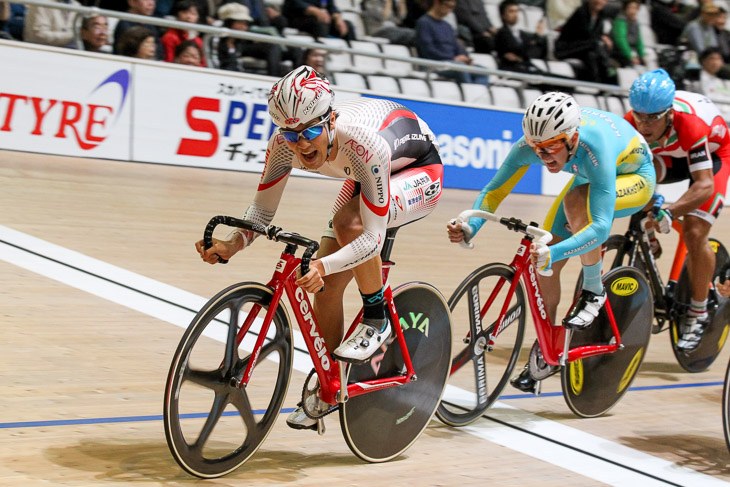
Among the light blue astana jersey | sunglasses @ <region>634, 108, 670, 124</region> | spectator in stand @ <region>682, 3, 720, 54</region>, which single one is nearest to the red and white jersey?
sunglasses @ <region>634, 108, 670, 124</region>

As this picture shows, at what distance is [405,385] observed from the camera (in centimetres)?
358

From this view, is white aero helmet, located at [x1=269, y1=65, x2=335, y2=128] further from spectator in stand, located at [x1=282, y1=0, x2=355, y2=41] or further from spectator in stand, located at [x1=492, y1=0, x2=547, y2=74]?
spectator in stand, located at [x1=492, y1=0, x2=547, y2=74]

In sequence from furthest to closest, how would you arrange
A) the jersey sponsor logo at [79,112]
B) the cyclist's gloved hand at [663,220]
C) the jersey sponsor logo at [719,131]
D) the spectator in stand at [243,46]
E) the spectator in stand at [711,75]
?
1. the spectator in stand at [711,75]
2. the spectator in stand at [243,46]
3. the jersey sponsor logo at [79,112]
4. the jersey sponsor logo at [719,131]
5. the cyclist's gloved hand at [663,220]

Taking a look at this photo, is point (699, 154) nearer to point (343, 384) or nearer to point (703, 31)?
point (343, 384)

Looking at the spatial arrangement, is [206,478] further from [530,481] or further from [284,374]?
[530,481]

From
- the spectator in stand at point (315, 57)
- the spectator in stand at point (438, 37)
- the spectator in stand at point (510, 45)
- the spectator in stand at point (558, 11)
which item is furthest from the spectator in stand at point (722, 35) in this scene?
the spectator in stand at point (315, 57)

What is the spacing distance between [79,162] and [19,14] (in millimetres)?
1372

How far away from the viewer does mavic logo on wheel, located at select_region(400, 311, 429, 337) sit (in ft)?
11.5

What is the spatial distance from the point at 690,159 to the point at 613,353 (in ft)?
4.25

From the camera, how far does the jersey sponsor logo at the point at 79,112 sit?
8.02 m

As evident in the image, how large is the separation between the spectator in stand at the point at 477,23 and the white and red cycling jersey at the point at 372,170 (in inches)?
329

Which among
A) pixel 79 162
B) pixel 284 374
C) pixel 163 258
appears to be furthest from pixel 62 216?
pixel 284 374

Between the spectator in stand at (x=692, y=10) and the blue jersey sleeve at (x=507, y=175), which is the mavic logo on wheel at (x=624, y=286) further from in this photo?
the spectator in stand at (x=692, y=10)

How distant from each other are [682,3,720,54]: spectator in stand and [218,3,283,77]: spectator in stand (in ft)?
26.2
